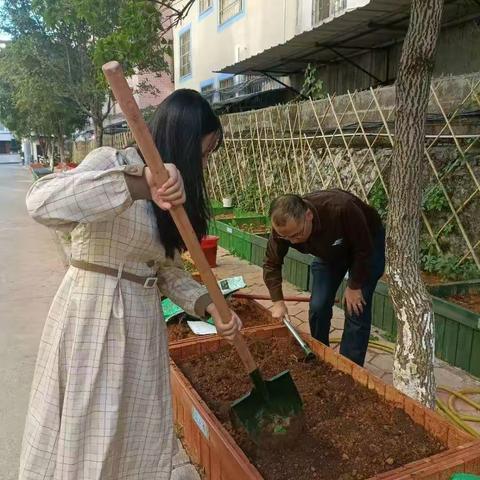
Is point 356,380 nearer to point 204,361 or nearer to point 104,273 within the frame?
point 204,361

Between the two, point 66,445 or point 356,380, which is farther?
point 356,380

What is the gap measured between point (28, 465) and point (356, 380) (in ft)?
4.86

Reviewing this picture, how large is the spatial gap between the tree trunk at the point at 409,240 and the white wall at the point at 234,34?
27.8 feet

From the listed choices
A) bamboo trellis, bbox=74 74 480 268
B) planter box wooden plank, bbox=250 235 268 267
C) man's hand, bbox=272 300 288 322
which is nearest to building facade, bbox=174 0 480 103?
A: bamboo trellis, bbox=74 74 480 268

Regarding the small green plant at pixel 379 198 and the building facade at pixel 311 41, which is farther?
the building facade at pixel 311 41

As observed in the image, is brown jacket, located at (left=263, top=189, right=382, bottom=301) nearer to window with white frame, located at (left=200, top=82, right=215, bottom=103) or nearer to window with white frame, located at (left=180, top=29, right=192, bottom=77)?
window with white frame, located at (left=200, top=82, right=215, bottom=103)

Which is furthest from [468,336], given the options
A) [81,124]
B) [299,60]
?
[81,124]

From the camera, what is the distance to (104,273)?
1.42m

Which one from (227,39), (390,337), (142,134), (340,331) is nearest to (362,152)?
(340,331)

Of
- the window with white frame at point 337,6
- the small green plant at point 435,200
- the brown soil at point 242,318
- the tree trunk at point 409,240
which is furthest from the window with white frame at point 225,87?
the tree trunk at point 409,240

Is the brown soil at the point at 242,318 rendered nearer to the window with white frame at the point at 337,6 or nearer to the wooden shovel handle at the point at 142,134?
the wooden shovel handle at the point at 142,134

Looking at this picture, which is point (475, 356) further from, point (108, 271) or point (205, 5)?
point (205, 5)

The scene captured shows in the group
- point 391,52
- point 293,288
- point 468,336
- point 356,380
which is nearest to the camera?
point 356,380

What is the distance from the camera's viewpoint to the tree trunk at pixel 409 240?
2.04 m
